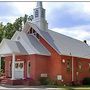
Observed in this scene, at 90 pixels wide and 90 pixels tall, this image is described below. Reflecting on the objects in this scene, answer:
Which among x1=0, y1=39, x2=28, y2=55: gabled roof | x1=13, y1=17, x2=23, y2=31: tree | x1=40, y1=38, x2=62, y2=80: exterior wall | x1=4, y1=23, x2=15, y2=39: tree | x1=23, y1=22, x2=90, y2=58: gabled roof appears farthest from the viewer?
x1=13, y1=17, x2=23, y2=31: tree

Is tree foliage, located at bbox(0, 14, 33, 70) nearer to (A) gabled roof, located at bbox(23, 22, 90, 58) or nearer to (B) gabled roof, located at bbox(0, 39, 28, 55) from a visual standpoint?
(A) gabled roof, located at bbox(23, 22, 90, 58)

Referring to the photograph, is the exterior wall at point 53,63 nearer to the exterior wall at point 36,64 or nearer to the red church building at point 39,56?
the red church building at point 39,56

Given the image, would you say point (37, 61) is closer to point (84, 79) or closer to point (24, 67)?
point (24, 67)

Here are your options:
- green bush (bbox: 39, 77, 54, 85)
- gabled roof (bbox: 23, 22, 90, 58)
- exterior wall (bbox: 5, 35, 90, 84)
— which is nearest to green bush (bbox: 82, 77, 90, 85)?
exterior wall (bbox: 5, 35, 90, 84)

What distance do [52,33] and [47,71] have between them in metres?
5.93

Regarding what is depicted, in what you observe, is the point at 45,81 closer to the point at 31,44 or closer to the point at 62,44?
the point at 31,44

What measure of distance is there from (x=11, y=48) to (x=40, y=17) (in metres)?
6.86

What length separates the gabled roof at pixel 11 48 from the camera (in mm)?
33769

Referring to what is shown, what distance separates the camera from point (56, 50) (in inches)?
1405

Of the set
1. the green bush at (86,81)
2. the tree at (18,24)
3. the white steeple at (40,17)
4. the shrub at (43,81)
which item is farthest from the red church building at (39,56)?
the tree at (18,24)

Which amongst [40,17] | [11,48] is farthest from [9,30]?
[11,48]

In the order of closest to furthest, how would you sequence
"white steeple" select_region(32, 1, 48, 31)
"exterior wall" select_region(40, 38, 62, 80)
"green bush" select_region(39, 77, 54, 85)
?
"green bush" select_region(39, 77, 54, 85)
"exterior wall" select_region(40, 38, 62, 80)
"white steeple" select_region(32, 1, 48, 31)

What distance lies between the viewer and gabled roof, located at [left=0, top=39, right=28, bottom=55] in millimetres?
33769

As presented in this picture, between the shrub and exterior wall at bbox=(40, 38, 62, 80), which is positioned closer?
the shrub
